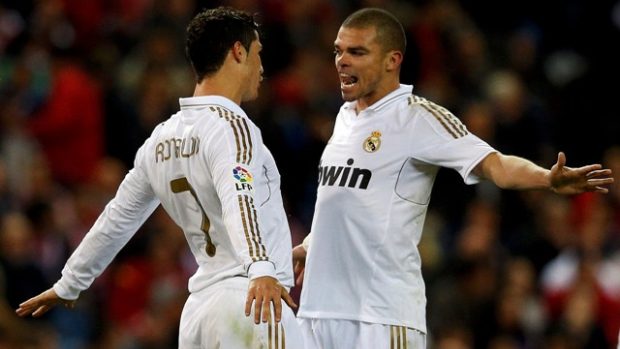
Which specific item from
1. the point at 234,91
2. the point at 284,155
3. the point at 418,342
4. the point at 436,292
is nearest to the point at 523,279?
the point at 436,292

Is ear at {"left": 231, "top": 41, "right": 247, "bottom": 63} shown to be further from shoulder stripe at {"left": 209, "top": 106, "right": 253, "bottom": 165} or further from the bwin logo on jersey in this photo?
the bwin logo on jersey

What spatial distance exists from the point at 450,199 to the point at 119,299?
2967 mm

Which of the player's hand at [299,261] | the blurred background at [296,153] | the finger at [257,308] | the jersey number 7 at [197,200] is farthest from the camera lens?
the blurred background at [296,153]

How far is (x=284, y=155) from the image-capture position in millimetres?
12359

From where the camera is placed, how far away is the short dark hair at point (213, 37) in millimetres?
6562

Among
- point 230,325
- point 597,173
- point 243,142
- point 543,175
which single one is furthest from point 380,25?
point 230,325

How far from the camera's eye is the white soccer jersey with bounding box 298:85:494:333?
681 cm

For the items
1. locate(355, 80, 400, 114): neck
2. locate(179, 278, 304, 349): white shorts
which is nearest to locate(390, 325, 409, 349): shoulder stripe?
locate(179, 278, 304, 349): white shorts

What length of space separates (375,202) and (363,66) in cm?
65

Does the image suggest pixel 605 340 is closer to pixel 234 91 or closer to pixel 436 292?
pixel 436 292

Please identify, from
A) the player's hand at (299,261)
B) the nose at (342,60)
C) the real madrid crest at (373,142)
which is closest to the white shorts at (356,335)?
the player's hand at (299,261)

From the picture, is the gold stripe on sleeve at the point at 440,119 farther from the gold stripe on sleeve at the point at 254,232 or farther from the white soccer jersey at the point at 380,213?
the gold stripe on sleeve at the point at 254,232

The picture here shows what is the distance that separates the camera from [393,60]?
23.1 feet

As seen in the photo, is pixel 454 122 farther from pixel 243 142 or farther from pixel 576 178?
pixel 243 142
